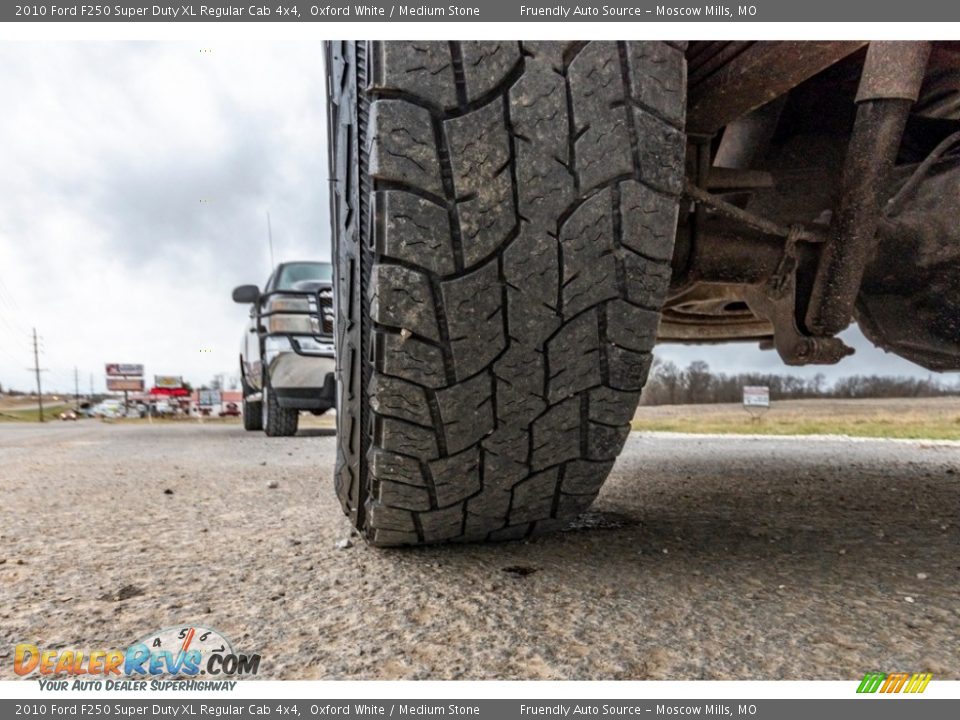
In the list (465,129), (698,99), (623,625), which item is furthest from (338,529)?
(698,99)

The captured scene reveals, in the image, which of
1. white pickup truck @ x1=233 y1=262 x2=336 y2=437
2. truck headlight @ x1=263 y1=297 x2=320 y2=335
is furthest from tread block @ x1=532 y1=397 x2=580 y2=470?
truck headlight @ x1=263 y1=297 x2=320 y2=335

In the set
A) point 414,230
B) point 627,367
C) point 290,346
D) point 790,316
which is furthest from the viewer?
point 290,346

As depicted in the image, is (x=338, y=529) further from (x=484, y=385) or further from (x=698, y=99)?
(x=698, y=99)

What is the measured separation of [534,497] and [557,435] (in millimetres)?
127

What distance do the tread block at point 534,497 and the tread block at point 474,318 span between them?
0.70 ft

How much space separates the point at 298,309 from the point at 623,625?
13.5 feet

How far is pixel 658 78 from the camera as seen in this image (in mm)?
677

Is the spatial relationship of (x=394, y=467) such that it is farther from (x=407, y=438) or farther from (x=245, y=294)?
(x=245, y=294)

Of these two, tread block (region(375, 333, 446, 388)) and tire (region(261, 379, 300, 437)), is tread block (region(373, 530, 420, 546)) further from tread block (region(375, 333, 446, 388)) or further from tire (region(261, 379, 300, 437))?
tire (region(261, 379, 300, 437))

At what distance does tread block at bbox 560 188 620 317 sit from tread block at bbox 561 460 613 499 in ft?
0.80

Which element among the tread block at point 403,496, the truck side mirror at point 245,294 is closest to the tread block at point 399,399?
the tread block at point 403,496

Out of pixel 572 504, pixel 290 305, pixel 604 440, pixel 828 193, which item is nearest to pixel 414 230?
pixel 604 440

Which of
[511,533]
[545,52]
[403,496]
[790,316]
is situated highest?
[545,52]

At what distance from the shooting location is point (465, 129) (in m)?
0.63
